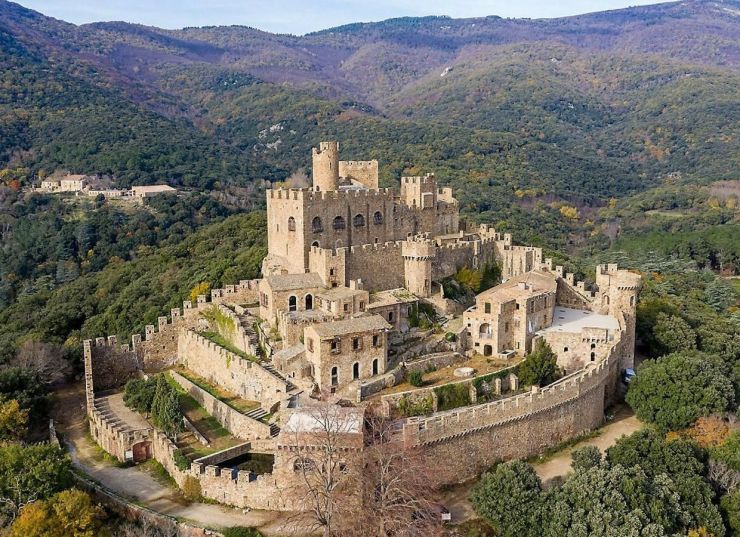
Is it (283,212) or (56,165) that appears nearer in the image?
(283,212)

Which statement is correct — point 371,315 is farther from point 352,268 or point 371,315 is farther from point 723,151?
point 723,151

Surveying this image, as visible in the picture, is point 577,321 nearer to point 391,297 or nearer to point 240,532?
point 391,297

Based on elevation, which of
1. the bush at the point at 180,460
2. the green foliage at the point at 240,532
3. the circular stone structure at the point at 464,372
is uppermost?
the circular stone structure at the point at 464,372

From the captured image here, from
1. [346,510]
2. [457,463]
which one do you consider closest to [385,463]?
[346,510]

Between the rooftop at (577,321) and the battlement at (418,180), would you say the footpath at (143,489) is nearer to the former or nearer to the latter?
the rooftop at (577,321)

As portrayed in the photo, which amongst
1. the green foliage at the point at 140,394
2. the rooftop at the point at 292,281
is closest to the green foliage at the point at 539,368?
the rooftop at the point at 292,281

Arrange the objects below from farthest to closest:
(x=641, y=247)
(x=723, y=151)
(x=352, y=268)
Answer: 1. (x=723, y=151)
2. (x=641, y=247)
3. (x=352, y=268)

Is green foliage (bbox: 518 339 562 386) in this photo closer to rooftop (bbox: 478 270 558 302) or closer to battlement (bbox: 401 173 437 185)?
rooftop (bbox: 478 270 558 302)

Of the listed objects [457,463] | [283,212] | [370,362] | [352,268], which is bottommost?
[457,463]
